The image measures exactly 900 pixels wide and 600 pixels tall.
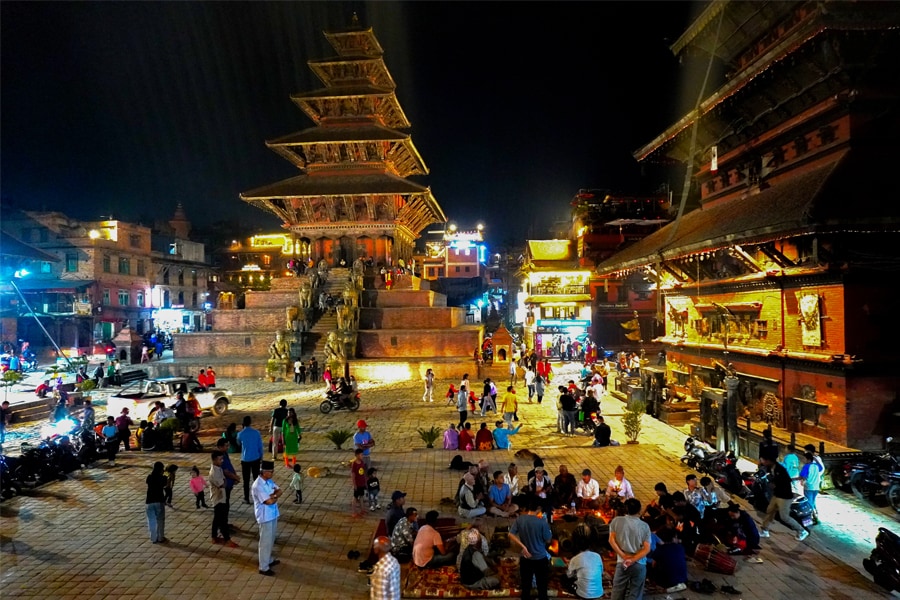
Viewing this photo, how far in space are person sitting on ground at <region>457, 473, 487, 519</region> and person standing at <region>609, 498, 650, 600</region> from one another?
3451 millimetres

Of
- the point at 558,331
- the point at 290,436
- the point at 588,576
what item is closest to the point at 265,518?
the point at 588,576

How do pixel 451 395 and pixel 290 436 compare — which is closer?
pixel 290 436

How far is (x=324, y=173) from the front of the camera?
129ft

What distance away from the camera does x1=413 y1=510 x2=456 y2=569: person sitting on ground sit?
7.63 metres

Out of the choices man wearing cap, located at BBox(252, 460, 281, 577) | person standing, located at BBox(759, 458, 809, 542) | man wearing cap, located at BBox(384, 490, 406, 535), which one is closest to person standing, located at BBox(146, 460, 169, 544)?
man wearing cap, located at BBox(252, 460, 281, 577)

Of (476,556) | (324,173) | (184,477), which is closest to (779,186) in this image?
(476,556)

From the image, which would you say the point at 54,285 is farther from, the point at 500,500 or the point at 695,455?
the point at 695,455

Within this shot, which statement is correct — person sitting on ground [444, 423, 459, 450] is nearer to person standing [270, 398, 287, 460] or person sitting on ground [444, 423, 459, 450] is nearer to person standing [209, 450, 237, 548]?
person standing [270, 398, 287, 460]

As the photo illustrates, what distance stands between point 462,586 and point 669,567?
280cm

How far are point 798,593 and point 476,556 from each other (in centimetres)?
447

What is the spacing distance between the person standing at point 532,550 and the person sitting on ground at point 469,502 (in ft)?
9.03

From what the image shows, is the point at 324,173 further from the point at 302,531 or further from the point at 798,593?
the point at 798,593

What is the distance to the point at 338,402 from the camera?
19.8 metres

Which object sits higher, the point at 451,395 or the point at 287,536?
the point at 451,395
